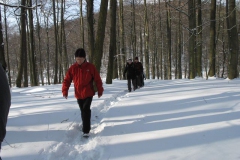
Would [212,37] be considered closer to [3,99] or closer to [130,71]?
[130,71]

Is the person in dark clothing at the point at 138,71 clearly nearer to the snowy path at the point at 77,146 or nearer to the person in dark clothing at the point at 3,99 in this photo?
the snowy path at the point at 77,146

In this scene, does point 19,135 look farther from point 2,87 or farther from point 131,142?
point 2,87

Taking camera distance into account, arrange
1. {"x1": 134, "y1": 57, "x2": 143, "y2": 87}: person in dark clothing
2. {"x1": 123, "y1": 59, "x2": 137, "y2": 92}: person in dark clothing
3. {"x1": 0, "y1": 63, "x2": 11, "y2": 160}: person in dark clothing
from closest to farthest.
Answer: {"x1": 0, "y1": 63, "x2": 11, "y2": 160}: person in dark clothing, {"x1": 123, "y1": 59, "x2": 137, "y2": 92}: person in dark clothing, {"x1": 134, "y1": 57, "x2": 143, "y2": 87}: person in dark clothing

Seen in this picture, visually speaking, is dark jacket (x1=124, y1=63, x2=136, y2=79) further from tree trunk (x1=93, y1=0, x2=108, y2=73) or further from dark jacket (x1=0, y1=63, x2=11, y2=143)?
dark jacket (x1=0, y1=63, x2=11, y2=143)

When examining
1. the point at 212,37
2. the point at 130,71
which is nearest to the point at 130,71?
the point at 130,71

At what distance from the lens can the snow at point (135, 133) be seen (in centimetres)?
369

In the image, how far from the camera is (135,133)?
4727mm

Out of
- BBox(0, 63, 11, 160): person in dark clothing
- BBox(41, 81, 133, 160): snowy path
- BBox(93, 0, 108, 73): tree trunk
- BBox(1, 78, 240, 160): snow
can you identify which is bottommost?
BBox(41, 81, 133, 160): snowy path

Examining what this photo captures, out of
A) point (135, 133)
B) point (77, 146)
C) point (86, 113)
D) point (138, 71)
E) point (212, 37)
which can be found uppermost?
point (212, 37)

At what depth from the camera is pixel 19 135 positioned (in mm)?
4555

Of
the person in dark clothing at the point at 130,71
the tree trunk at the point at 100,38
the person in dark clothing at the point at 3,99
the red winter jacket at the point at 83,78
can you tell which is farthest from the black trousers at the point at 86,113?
the person in dark clothing at the point at 130,71

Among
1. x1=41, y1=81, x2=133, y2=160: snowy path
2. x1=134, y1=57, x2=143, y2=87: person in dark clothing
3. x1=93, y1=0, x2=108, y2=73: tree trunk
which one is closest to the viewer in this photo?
x1=41, y1=81, x2=133, y2=160: snowy path

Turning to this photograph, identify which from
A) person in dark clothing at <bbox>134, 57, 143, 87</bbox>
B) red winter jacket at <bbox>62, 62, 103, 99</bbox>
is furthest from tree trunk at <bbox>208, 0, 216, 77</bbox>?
red winter jacket at <bbox>62, 62, 103, 99</bbox>

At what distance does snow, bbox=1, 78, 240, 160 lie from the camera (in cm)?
369
